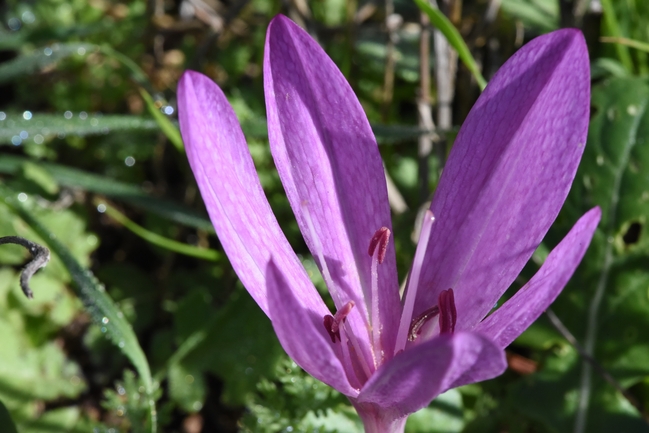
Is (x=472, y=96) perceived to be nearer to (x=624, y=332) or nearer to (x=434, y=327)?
(x=624, y=332)

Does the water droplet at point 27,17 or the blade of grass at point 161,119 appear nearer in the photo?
the blade of grass at point 161,119

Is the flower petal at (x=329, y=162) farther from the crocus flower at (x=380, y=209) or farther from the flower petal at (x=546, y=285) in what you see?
the flower petal at (x=546, y=285)

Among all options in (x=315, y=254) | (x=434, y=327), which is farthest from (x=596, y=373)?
(x=315, y=254)

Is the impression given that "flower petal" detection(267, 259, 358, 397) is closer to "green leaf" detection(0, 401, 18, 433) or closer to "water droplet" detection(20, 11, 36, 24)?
"green leaf" detection(0, 401, 18, 433)

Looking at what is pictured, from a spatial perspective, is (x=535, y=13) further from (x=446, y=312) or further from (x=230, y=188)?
(x=230, y=188)

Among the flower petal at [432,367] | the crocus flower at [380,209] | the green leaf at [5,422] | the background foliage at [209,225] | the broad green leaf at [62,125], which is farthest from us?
the broad green leaf at [62,125]

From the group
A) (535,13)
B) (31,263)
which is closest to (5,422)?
(31,263)

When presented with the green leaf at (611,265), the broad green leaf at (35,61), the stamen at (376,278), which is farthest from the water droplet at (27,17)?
the green leaf at (611,265)
